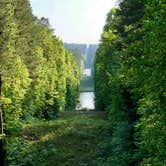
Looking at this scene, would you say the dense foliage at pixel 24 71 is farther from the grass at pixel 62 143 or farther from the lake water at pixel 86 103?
the lake water at pixel 86 103

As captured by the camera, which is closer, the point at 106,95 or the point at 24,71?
the point at 24,71

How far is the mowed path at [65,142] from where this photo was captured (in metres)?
30.5

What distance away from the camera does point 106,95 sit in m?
50.7

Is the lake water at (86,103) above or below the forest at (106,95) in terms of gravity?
below

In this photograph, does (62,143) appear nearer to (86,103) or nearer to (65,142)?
(65,142)

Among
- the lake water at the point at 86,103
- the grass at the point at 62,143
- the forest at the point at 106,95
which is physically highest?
the forest at the point at 106,95

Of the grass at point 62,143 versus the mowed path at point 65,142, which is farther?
the mowed path at point 65,142

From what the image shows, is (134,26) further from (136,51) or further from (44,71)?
(44,71)

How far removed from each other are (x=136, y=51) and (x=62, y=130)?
82.9ft

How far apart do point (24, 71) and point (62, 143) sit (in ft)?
32.4

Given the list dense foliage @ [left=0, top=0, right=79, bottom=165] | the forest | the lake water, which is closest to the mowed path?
the forest

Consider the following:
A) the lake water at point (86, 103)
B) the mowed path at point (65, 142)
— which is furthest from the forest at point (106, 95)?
the lake water at point (86, 103)

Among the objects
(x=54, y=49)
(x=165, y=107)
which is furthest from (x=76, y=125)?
(x=165, y=107)

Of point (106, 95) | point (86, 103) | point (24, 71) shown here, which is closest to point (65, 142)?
point (24, 71)
